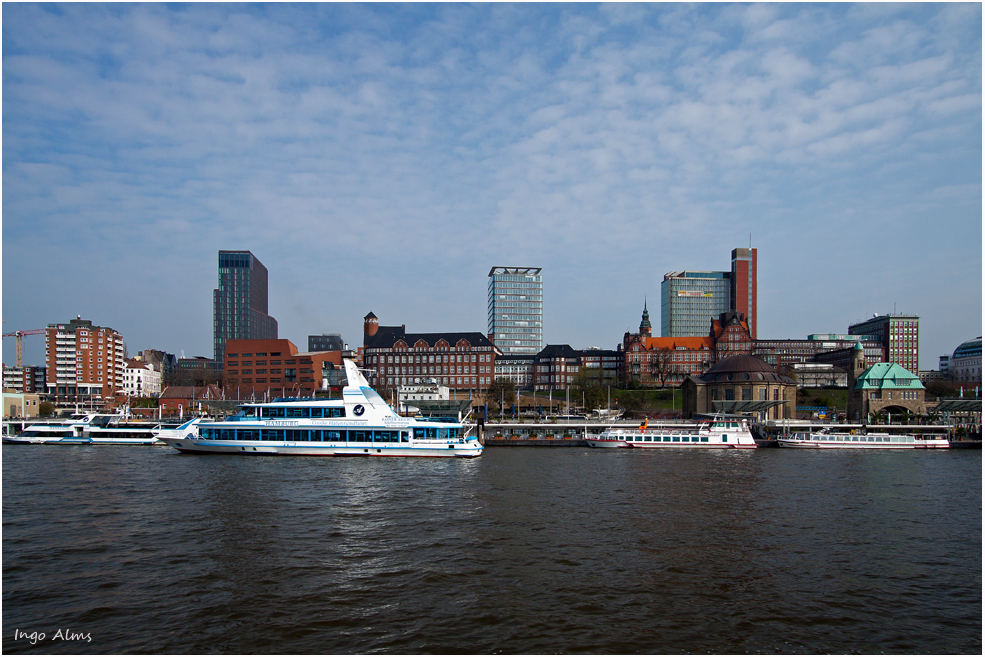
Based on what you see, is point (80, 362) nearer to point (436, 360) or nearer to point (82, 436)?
point (436, 360)

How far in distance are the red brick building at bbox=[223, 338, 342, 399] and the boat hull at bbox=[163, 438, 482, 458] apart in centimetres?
9250

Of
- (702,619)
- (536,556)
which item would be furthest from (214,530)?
(702,619)

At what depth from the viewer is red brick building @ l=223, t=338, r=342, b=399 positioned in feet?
493

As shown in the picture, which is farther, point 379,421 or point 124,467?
point 379,421

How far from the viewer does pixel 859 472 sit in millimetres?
49812

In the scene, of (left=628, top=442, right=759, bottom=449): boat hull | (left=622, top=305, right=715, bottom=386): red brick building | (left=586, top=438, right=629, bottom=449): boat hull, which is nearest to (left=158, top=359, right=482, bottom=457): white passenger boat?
(left=586, top=438, right=629, bottom=449): boat hull

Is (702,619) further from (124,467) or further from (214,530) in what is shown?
(124,467)

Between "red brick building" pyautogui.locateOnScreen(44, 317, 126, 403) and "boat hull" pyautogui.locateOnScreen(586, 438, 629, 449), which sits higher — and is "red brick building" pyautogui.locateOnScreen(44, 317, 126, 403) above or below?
above

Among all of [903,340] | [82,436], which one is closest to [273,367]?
[82,436]

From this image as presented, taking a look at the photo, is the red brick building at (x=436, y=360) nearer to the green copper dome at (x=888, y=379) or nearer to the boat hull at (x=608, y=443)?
the boat hull at (x=608, y=443)

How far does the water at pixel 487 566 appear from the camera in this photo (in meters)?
16.8

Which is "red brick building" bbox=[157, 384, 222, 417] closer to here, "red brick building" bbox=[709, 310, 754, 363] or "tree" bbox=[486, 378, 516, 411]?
"tree" bbox=[486, 378, 516, 411]

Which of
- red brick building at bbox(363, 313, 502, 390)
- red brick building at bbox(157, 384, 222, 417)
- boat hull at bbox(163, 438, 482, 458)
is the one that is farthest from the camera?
red brick building at bbox(363, 313, 502, 390)

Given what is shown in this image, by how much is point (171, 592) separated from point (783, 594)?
19757mm
